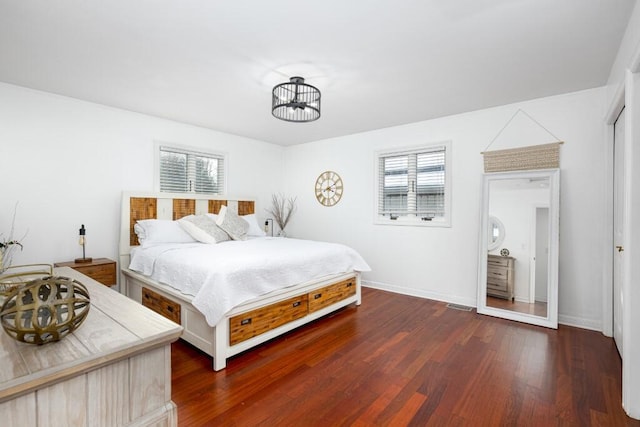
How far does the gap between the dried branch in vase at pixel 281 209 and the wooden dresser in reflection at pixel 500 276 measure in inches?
140

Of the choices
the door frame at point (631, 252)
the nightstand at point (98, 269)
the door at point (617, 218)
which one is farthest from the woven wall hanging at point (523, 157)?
the nightstand at point (98, 269)

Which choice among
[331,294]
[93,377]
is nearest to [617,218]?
[331,294]

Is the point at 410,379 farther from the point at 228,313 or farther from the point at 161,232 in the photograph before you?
the point at 161,232

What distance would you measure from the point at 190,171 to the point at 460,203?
3979mm

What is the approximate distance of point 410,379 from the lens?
7.61 feet

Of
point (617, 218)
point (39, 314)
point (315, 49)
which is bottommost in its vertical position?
point (39, 314)

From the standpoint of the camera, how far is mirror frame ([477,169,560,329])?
333 cm

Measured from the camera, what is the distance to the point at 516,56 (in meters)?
2.60

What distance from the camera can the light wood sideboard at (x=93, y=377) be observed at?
2.33 feet

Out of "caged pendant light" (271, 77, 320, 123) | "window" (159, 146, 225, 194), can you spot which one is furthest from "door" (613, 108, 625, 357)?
"window" (159, 146, 225, 194)

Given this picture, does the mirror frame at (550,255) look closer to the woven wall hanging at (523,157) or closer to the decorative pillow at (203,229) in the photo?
the woven wall hanging at (523,157)

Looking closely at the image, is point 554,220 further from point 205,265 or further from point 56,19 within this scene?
point 56,19

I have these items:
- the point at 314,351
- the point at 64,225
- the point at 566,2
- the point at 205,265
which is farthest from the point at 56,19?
the point at 566,2

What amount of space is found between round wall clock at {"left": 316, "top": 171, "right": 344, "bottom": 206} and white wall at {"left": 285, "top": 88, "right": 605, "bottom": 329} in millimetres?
109
